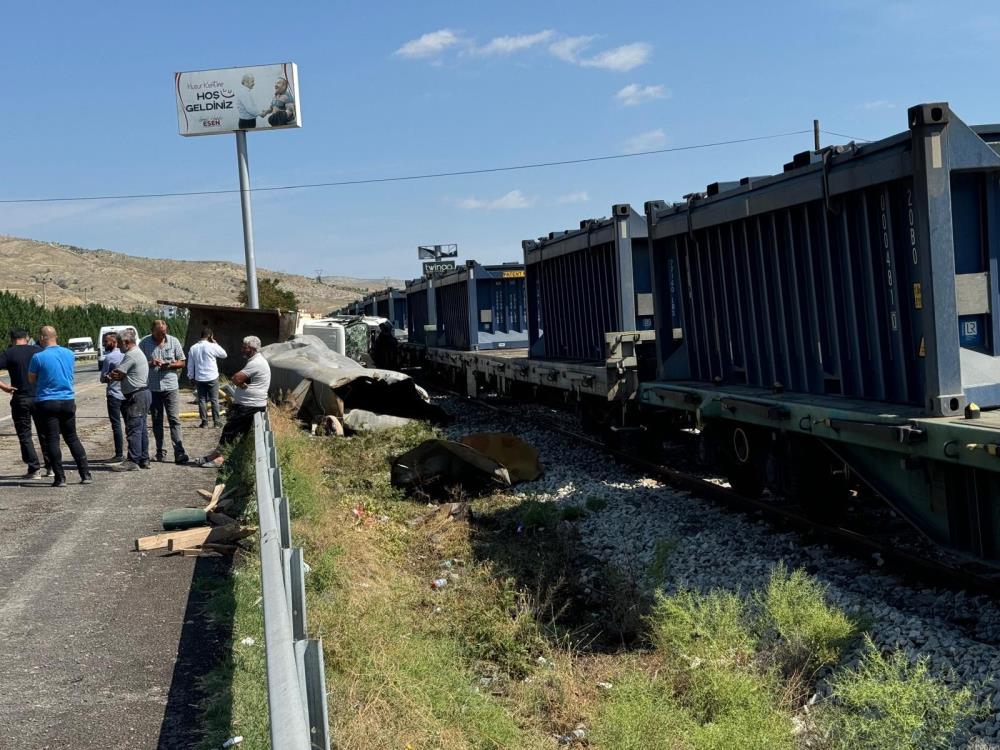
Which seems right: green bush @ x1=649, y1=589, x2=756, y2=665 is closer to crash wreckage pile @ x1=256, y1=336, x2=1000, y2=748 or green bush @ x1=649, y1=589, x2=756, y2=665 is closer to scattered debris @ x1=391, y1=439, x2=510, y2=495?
crash wreckage pile @ x1=256, y1=336, x2=1000, y2=748

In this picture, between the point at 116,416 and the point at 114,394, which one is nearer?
the point at 114,394

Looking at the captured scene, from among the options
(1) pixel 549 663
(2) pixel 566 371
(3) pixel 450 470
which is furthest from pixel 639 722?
(2) pixel 566 371

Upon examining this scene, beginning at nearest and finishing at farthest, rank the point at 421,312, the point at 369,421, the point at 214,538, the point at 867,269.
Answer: the point at 867,269
the point at 214,538
the point at 369,421
the point at 421,312

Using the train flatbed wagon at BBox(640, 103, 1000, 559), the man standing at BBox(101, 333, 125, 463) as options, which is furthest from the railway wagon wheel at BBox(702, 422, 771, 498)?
the man standing at BBox(101, 333, 125, 463)

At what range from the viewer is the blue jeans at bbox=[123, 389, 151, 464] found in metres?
13.3

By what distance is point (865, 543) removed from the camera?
804cm

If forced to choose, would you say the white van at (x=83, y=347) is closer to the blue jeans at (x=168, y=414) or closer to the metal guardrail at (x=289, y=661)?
the blue jeans at (x=168, y=414)

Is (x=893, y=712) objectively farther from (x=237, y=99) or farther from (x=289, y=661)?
(x=237, y=99)

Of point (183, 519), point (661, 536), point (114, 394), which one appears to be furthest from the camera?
point (114, 394)

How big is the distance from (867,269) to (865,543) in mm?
2088

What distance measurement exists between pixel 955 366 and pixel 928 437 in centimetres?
60

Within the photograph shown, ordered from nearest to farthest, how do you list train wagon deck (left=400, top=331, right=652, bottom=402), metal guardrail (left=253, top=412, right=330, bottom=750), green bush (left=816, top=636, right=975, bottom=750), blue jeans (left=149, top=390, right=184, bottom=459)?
metal guardrail (left=253, top=412, right=330, bottom=750), green bush (left=816, top=636, right=975, bottom=750), train wagon deck (left=400, top=331, right=652, bottom=402), blue jeans (left=149, top=390, right=184, bottom=459)

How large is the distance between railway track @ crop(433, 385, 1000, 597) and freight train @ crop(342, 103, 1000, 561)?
0.24 meters

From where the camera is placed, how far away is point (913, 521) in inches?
287
